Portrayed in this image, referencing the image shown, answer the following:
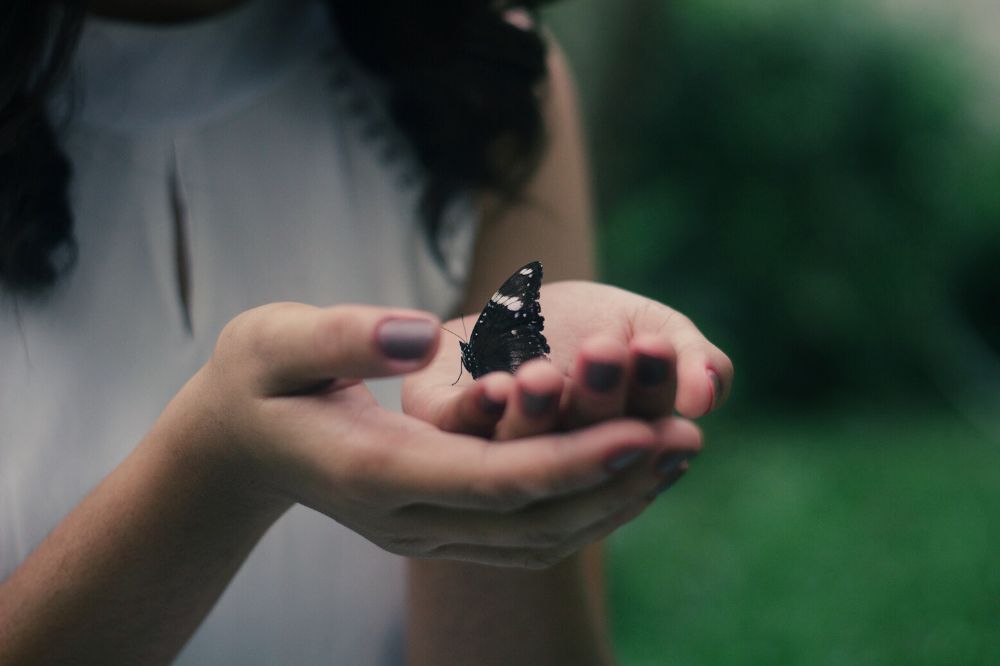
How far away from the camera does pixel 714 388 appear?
105cm

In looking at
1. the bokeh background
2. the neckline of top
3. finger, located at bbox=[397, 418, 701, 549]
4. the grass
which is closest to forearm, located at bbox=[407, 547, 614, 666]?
finger, located at bbox=[397, 418, 701, 549]

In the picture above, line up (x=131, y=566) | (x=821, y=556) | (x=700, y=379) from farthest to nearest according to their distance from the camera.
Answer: (x=821, y=556)
(x=131, y=566)
(x=700, y=379)

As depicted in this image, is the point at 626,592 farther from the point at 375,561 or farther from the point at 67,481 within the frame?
the point at 67,481

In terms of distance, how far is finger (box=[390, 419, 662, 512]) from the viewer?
0.92 metres

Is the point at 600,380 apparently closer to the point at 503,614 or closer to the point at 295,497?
the point at 295,497

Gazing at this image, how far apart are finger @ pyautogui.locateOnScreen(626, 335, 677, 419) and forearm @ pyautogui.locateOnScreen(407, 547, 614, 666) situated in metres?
0.64

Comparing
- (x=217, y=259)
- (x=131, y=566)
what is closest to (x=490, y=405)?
(x=131, y=566)

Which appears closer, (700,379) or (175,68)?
(700,379)

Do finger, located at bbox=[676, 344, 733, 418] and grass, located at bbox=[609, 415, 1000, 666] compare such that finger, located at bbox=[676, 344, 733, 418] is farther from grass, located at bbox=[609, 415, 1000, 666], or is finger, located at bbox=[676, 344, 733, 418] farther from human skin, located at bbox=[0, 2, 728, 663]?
grass, located at bbox=[609, 415, 1000, 666]

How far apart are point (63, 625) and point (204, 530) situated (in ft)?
0.78

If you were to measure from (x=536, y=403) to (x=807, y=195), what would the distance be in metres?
4.55

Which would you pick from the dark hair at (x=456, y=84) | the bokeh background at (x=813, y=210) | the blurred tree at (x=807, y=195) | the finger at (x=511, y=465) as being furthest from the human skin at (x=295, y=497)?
the blurred tree at (x=807, y=195)

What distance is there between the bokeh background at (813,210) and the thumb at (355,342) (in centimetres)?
354

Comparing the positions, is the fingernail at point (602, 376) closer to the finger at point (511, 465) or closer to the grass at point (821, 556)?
the finger at point (511, 465)
